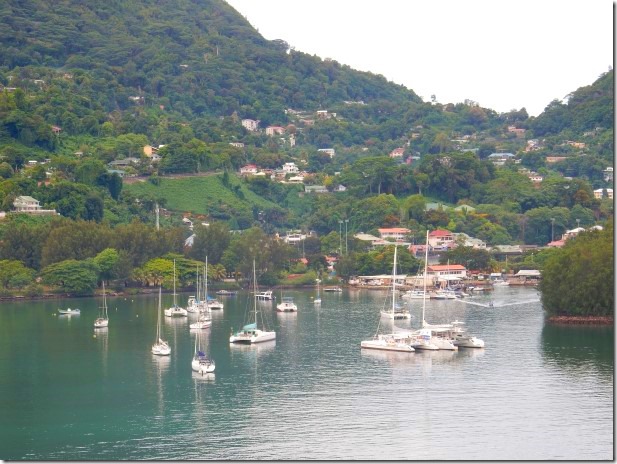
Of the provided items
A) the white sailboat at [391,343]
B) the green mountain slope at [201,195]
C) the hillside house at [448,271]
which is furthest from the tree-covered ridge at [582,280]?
the green mountain slope at [201,195]

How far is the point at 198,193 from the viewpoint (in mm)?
105375

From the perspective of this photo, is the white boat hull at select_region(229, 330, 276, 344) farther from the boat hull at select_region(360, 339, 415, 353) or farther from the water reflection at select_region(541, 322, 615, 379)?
the water reflection at select_region(541, 322, 615, 379)

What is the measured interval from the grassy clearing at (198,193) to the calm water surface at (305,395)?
43.4 metres

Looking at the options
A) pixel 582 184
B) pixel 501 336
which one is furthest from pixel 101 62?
pixel 501 336

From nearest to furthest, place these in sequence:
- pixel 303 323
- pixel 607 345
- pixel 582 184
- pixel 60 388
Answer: pixel 60 388, pixel 607 345, pixel 303 323, pixel 582 184

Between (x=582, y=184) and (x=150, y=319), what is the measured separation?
59650 millimetres

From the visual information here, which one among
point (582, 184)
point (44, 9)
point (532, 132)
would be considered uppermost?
point (44, 9)

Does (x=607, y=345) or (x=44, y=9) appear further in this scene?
(x=44, y=9)

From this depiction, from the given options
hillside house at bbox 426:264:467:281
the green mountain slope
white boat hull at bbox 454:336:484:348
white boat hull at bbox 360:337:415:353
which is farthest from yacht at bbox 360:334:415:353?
the green mountain slope

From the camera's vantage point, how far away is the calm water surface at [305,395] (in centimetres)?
3206

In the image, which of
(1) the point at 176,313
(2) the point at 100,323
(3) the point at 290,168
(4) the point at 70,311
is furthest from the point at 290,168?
(2) the point at 100,323

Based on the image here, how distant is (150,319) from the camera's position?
6050cm

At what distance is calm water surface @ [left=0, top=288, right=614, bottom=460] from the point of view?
105ft

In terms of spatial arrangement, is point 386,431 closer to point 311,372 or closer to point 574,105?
point 311,372
